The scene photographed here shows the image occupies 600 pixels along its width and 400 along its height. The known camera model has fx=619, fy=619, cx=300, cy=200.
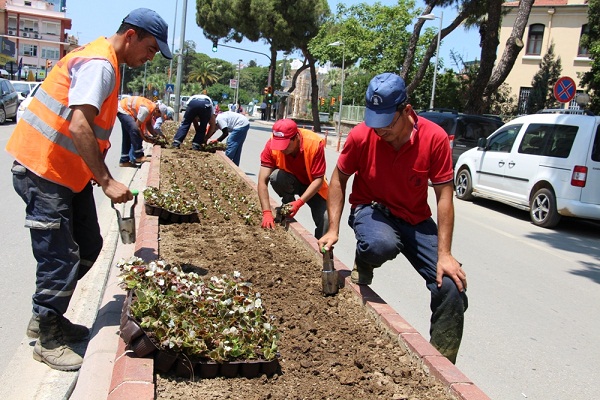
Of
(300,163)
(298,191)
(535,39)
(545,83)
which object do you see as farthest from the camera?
(535,39)

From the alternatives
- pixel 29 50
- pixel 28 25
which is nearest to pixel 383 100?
pixel 29 50

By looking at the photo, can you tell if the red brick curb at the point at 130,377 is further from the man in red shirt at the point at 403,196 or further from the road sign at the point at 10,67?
the road sign at the point at 10,67

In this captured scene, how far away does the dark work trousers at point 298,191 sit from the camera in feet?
21.7

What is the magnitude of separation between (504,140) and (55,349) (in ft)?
35.5

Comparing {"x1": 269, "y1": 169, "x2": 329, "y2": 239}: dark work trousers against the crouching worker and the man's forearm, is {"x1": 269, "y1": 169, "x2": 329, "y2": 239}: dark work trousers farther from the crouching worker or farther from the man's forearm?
the crouching worker

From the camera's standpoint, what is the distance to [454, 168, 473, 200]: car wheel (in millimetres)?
13930

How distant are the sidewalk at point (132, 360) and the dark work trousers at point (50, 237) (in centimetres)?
41

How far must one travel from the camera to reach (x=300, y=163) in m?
6.56

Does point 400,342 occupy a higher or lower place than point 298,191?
lower

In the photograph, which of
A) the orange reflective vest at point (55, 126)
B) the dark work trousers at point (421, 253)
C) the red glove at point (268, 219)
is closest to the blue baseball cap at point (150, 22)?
the orange reflective vest at point (55, 126)

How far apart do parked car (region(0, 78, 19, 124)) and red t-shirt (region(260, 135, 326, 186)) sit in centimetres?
2090

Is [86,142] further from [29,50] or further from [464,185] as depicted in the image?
[29,50]

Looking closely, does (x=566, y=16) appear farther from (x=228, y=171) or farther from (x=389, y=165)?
(x=389, y=165)

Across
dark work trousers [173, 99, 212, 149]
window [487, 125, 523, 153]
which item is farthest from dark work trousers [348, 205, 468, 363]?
dark work trousers [173, 99, 212, 149]
